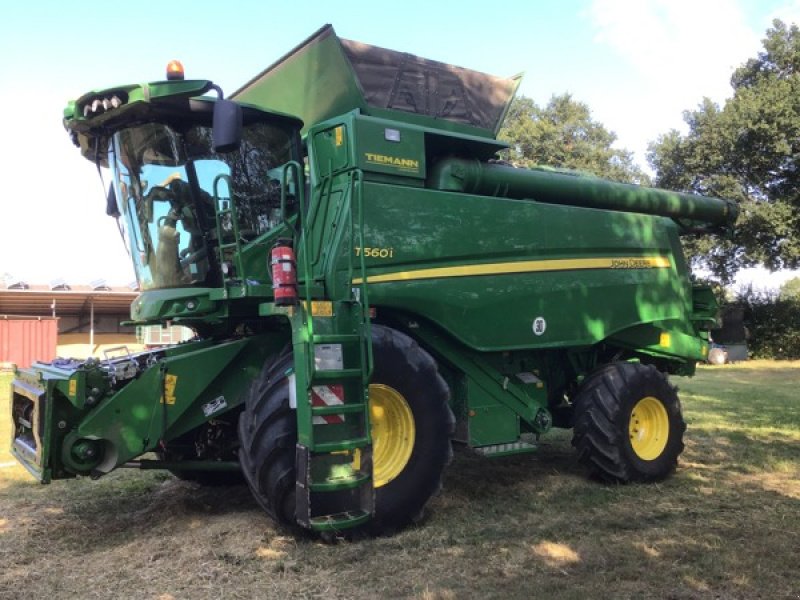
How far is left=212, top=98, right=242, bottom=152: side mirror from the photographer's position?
4.07 metres

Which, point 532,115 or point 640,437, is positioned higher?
point 532,115

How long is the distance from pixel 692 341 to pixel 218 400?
5000 millimetres

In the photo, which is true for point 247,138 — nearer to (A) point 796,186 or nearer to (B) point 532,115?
(A) point 796,186

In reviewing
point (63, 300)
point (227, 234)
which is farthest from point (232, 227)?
point (63, 300)

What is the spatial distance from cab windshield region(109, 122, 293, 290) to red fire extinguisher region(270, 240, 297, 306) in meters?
0.74

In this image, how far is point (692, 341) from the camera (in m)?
7.06

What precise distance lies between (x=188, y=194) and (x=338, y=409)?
2002 mm

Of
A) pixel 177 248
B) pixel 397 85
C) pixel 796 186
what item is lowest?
pixel 177 248

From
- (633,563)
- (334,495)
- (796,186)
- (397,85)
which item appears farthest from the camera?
(796,186)

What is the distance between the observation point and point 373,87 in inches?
206

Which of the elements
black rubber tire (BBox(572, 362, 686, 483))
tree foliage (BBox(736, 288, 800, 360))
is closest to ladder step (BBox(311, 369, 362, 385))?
black rubber tire (BBox(572, 362, 686, 483))

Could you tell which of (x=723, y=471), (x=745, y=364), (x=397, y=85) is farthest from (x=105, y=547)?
(x=745, y=364)

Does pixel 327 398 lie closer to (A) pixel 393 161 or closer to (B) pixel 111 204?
(A) pixel 393 161

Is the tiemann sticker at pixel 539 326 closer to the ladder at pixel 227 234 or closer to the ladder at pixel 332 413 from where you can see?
the ladder at pixel 332 413
